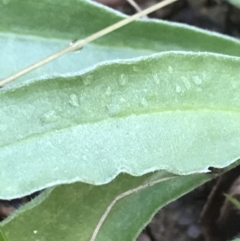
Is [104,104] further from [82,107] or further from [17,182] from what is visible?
[17,182]

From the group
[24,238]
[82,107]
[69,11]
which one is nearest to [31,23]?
[69,11]

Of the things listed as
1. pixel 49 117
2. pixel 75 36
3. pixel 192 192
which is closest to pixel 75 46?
pixel 75 36

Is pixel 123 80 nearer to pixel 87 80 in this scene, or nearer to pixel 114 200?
pixel 87 80

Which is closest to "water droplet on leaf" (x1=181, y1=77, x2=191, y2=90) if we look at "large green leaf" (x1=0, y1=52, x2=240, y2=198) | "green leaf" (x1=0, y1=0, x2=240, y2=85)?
"large green leaf" (x1=0, y1=52, x2=240, y2=198)

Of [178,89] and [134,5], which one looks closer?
[178,89]

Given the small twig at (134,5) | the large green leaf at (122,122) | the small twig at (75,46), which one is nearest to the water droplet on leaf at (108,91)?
the large green leaf at (122,122)

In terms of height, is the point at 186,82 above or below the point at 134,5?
below

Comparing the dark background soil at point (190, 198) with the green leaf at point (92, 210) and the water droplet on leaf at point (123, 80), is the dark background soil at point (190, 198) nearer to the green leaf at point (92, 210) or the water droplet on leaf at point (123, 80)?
the green leaf at point (92, 210)
